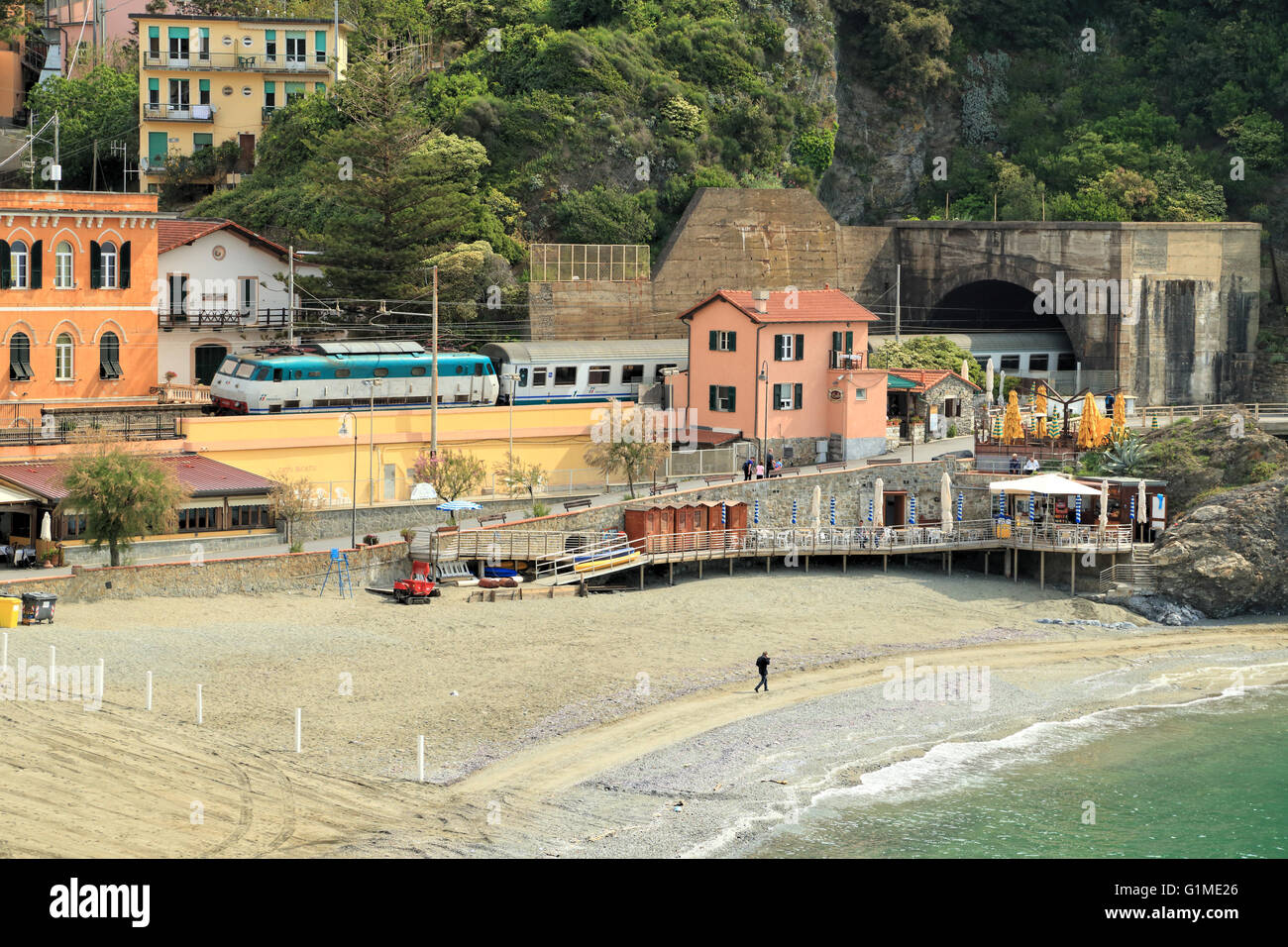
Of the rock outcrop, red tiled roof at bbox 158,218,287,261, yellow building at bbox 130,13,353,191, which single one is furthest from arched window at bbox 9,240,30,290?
the rock outcrop

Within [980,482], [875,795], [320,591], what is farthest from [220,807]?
[980,482]

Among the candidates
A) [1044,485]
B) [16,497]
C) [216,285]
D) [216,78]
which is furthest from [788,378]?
[216,78]

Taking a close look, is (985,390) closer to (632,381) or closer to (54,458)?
(632,381)

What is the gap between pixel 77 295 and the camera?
203 feet

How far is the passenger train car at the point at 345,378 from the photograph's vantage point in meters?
60.9

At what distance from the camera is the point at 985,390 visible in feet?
248

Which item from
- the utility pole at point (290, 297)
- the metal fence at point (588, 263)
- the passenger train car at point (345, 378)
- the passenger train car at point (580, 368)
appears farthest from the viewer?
the metal fence at point (588, 263)

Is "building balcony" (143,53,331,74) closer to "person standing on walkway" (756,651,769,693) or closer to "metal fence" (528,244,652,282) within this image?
"metal fence" (528,244,652,282)

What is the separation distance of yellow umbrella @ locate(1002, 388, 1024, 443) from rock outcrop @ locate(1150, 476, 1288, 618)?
324 inches

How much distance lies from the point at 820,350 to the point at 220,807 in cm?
3815

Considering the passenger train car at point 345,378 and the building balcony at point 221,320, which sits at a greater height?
the building balcony at point 221,320

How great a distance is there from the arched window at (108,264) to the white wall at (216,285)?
2.61m

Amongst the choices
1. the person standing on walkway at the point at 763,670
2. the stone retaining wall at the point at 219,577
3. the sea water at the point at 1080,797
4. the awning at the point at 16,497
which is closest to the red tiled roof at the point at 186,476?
the awning at the point at 16,497

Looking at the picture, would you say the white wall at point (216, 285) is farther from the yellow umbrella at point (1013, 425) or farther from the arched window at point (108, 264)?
the yellow umbrella at point (1013, 425)
